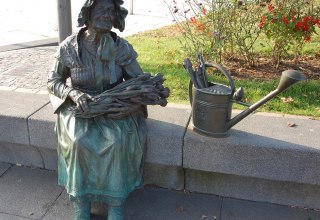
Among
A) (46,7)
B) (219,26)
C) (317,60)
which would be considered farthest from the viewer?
(46,7)

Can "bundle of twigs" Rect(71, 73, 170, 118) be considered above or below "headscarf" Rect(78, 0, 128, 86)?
below

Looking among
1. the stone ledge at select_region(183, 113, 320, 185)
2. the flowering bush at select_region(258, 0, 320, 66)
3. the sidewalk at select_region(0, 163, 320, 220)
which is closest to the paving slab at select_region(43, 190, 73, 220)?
the sidewalk at select_region(0, 163, 320, 220)

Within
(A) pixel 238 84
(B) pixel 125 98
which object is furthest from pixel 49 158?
(A) pixel 238 84

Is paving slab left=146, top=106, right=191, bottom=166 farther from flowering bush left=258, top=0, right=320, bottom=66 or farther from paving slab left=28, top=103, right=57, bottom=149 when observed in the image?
flowering bush left=258, top=0, right=320, bottom=66

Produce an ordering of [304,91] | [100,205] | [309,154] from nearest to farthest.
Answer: [309,154], [100,205], [304,91]

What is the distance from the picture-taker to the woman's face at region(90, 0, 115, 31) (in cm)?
266

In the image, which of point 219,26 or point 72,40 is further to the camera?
point 219,26

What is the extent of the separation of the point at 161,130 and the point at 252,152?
2.36 feet

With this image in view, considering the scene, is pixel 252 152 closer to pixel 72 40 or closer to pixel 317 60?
pixel 72 40

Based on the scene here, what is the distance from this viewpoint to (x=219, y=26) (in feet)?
18.0

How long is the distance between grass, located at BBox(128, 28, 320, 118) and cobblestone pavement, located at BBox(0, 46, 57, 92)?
141 cm

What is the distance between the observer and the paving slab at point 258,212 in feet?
10.1

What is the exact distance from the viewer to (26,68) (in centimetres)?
571

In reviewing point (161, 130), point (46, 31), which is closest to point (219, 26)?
point (161, 130)
